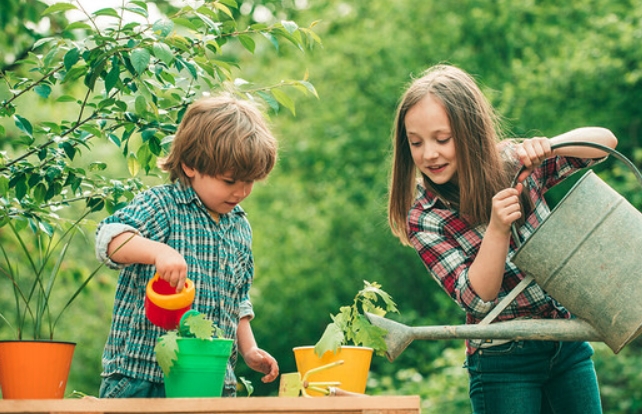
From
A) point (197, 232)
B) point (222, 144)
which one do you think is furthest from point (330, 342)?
point (222, 144)

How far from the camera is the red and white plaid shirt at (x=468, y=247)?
2.03 meters

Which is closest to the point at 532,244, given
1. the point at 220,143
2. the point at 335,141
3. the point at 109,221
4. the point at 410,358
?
the point at 220,143

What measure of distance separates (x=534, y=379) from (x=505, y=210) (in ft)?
1.52

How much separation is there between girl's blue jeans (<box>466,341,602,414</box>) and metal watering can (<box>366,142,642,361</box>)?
0.75ft

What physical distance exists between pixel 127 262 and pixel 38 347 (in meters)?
0.27

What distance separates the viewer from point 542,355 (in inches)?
79.9

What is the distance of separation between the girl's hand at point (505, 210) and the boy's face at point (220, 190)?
24.5 inches

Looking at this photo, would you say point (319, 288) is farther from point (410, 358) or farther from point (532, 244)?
point (532, 244)

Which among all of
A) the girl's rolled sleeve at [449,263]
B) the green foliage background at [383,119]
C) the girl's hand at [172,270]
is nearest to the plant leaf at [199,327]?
the girl's hand at [172,270]

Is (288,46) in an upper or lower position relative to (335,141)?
upper

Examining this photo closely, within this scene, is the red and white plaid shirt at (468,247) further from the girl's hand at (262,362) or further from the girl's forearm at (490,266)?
the girl's hand at (262,362)

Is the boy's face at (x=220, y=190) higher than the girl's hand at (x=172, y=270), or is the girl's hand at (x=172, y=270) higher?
the boy's face at (x=220, y=190)

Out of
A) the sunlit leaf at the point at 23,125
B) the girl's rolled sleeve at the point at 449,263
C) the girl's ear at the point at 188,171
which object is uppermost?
the sunlit leaf at the point at 23,125

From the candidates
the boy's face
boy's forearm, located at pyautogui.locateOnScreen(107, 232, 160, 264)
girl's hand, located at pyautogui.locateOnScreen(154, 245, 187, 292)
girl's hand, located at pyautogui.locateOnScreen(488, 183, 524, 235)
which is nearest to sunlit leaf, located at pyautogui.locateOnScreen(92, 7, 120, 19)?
the boy's face
